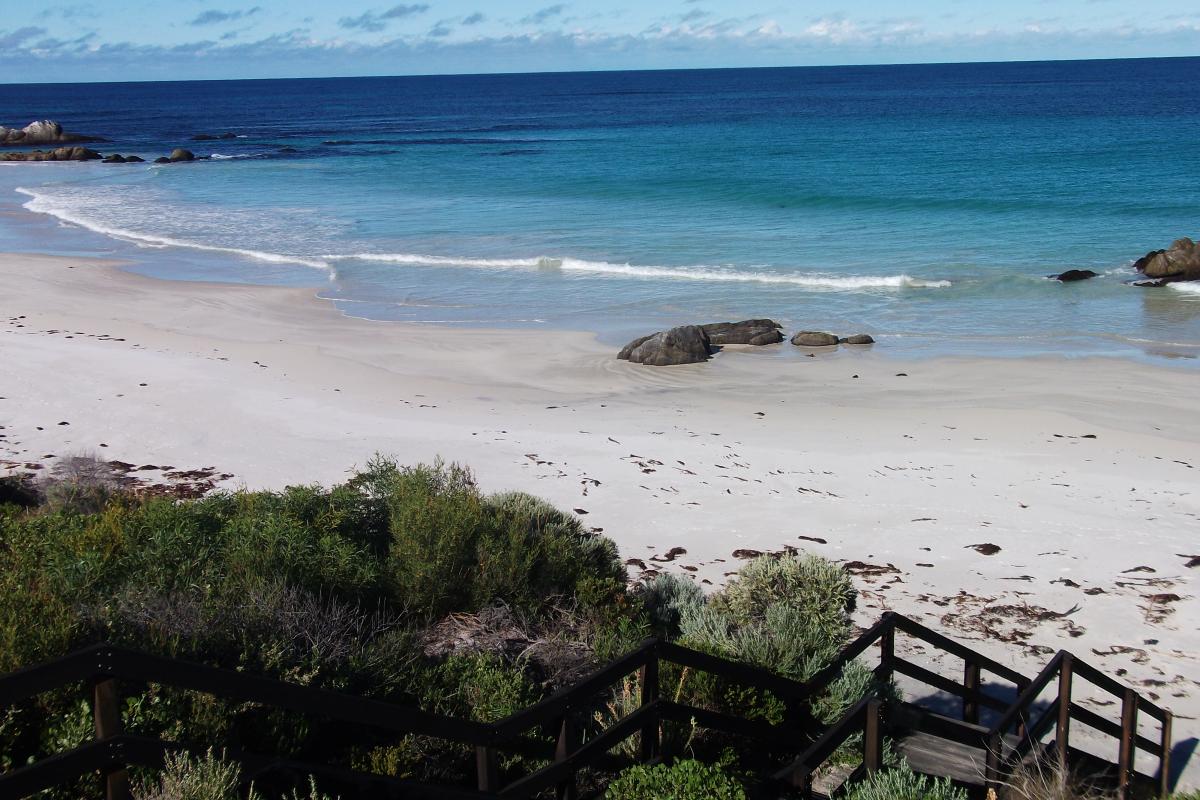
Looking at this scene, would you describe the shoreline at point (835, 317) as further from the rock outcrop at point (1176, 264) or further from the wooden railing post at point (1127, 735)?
the wooden railing post at point (1127, 735)

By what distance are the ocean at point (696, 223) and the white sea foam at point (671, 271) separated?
11 centimetres

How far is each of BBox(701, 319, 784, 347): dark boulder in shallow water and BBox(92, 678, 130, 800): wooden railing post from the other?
17.6 m

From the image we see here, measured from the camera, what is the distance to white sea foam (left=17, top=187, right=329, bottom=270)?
98.7 ft

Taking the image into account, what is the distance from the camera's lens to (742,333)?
20.6 m

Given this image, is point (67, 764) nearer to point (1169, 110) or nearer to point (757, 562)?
point (757, 562)

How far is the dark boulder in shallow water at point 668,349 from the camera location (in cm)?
1891

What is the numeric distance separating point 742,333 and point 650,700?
16243 millimetres

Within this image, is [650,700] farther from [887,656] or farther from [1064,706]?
[1064,706]

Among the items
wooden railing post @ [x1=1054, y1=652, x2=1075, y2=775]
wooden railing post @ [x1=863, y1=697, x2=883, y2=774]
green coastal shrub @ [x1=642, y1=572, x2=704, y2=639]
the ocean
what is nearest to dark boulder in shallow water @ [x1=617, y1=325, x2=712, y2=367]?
the ocean

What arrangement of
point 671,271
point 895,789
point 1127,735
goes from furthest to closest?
point 671,271, point 1127,735, point 895,789

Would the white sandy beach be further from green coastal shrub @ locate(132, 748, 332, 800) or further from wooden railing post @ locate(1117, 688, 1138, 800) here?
green coastal shrub @ locate(132, 748, 332, 800)

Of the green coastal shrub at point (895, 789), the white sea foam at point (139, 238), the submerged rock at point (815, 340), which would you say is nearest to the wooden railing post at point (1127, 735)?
the green coastal shrub at point (895, 789)

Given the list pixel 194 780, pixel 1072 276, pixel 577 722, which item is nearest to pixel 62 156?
pixel 1072 276

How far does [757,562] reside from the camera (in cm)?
845
